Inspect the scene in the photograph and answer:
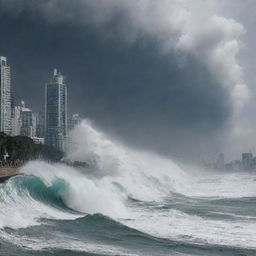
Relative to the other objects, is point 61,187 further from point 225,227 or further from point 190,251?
point 190,251

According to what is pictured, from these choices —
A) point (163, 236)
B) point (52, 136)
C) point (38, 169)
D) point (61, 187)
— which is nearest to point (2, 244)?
point (163, 236)

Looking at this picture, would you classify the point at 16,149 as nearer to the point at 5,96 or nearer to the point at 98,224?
the point at 98,224

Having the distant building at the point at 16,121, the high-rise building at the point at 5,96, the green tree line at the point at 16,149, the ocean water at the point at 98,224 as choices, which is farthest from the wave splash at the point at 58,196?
the distant building at the point at 16,121

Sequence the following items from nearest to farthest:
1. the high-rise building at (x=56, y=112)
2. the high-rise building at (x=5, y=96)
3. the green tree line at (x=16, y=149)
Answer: the green tree line at (x=16, y=149) → the high-rise building at (x=5, y=96) → the high-rise building at (x=56, y=112)

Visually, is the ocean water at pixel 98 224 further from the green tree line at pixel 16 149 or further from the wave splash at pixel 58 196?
the green tree line at pixel 16 149

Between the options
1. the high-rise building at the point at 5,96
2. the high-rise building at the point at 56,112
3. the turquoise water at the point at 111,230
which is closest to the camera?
the turquoise water at the point at 111,230

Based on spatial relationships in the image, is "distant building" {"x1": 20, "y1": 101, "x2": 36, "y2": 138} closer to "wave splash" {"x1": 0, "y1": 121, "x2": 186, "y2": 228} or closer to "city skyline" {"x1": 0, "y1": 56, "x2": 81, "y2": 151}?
"city skyline" {"x1": 0, "y1": 56, "x2": 81, "y2": 151}

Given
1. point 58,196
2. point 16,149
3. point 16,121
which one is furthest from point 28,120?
point 58,196
